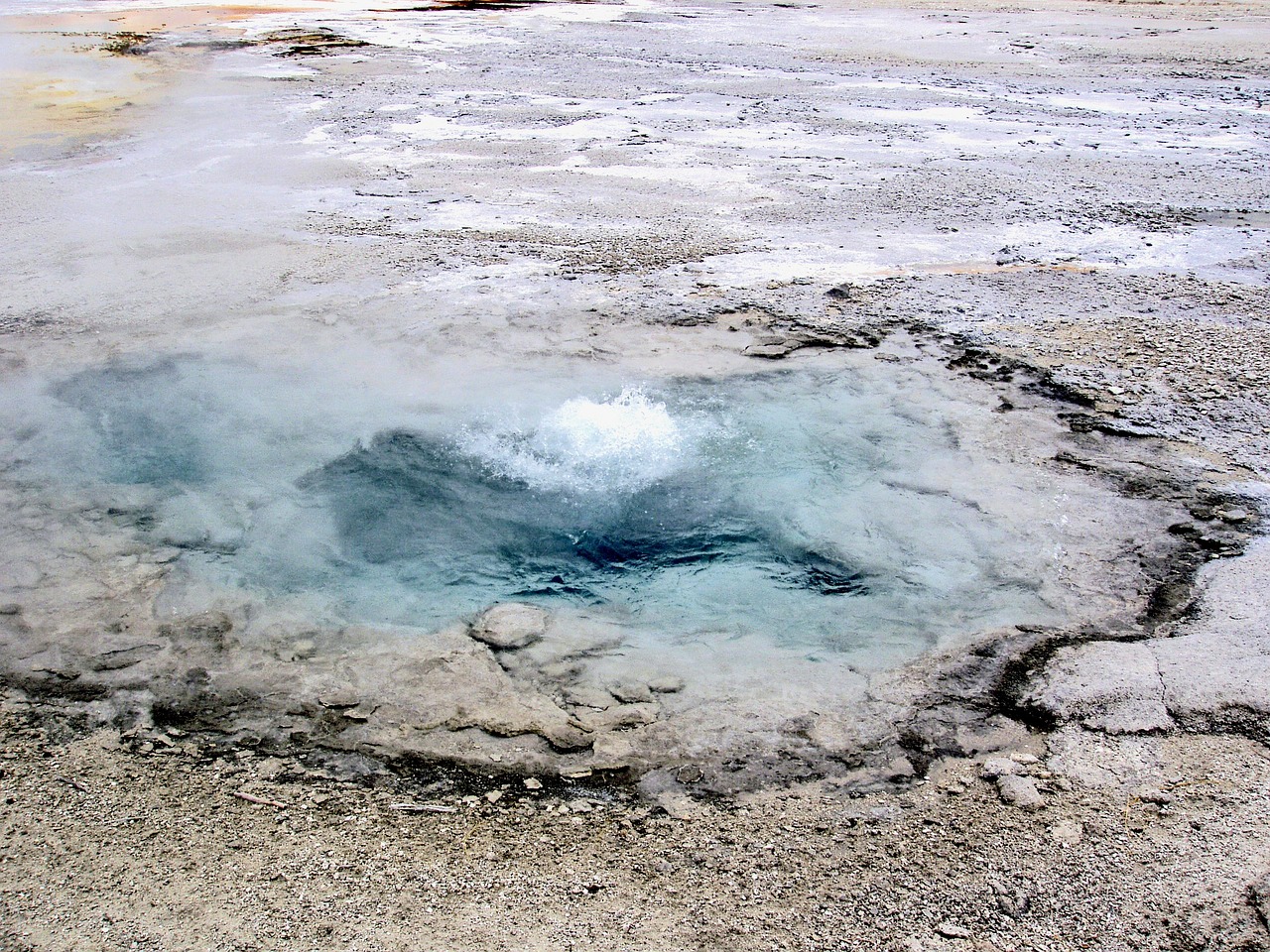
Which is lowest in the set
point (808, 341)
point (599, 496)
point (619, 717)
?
point (619, 717)

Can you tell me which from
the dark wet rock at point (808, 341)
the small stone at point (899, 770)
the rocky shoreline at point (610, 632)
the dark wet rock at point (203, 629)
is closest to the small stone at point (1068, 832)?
the rocky shoreline at point (610, 632)

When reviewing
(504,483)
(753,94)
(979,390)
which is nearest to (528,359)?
(504,483)

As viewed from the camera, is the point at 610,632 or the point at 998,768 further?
the point at 610,632

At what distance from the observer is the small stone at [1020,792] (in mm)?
2828

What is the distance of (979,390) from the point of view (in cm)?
511

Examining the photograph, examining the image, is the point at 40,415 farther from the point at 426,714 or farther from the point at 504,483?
the point at 426,714

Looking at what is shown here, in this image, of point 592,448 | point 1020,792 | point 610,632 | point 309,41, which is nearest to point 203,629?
point 610,632

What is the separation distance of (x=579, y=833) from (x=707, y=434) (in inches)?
95.7

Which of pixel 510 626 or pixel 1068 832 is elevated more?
pixel 510 626

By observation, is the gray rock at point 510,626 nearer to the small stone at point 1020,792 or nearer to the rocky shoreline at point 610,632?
the rocky shoreline at point 610,632

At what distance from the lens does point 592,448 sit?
15.3 feet

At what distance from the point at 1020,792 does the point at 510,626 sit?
5.98ft

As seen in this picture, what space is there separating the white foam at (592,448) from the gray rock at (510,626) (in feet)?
2.86

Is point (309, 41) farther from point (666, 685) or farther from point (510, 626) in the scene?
point (666, 685)
